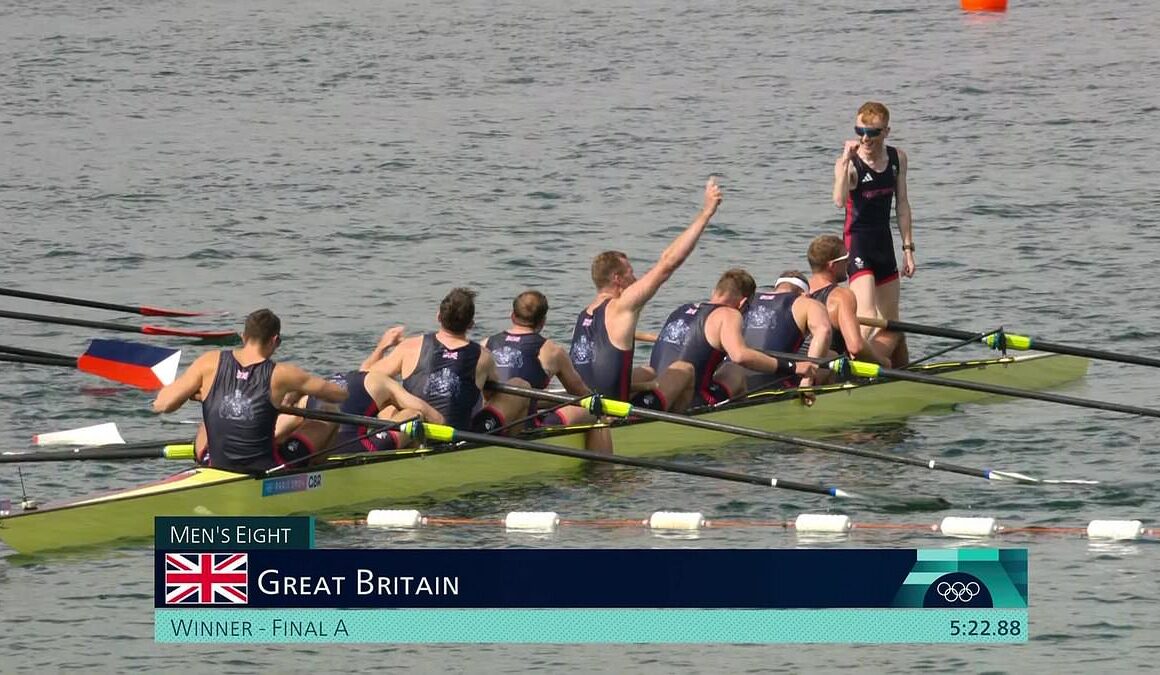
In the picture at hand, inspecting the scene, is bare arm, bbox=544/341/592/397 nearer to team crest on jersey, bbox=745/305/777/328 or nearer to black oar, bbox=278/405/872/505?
black oar, bbox=278/405/872/505

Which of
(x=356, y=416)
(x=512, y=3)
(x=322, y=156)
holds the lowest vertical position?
(x=356, y=416)

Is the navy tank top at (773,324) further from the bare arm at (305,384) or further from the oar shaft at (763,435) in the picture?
the bare arm at (305,384)

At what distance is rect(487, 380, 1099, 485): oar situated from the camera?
16016 mm

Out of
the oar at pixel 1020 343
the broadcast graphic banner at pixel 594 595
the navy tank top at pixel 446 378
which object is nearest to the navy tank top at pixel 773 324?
the oar at pixel 1020 343

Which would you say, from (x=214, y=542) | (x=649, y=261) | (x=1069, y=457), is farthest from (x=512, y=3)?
(x=214, y=542)

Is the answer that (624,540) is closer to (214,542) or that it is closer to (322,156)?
(214,542)

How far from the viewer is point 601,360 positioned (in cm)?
1725

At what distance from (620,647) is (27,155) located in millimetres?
22596

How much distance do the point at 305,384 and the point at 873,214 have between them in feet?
20.5

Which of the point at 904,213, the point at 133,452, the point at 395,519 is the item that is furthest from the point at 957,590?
the point at 904,213

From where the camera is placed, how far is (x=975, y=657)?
1296cm

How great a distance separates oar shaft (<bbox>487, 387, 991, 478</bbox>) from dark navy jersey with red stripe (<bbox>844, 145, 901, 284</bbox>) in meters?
3.36

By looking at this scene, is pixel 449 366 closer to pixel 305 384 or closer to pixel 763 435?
pixel 305 384

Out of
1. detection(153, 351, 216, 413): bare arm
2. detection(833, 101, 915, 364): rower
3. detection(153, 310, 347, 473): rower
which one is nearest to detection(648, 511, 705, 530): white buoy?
detection(153, 310, 347, 473): rower
